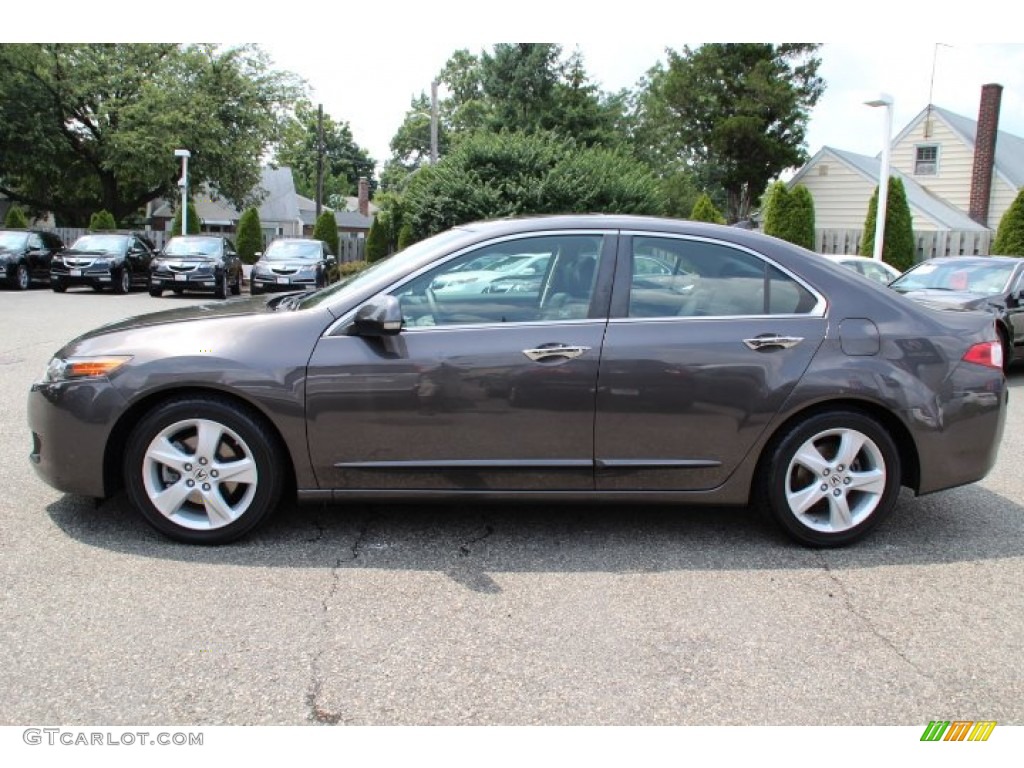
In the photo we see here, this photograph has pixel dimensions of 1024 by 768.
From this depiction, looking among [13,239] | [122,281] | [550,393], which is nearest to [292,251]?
[122,281]

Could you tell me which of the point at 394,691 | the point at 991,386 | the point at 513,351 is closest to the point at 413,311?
the point at 513,351

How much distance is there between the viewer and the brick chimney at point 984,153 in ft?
93.0

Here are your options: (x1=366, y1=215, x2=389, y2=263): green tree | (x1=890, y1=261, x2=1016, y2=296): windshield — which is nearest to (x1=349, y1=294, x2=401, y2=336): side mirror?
(x1=890, y1=261, x2=1016, y2=296): windshield

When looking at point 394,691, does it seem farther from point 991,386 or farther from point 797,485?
point 991,386

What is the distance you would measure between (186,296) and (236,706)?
20741 mm

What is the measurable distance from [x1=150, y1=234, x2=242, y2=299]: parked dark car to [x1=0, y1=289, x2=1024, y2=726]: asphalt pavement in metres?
16.4

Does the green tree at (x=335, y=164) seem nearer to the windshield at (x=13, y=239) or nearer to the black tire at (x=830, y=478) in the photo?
the windshield at (x=13, y=239)

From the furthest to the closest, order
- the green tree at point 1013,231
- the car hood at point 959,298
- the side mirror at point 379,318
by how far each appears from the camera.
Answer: the green tree at point 1013,231
the car hood at point 959,298
the side mirror at point 379,318

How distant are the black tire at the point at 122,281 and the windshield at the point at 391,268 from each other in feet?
Answer: 60.5

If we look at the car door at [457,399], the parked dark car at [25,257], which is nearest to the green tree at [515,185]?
the parked dark car at [25,257]

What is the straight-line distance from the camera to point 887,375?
14.0ft

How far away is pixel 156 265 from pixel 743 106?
27389 millimetres

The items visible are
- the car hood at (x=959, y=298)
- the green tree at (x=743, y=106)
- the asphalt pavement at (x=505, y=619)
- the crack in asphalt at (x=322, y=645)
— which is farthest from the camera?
the green tree at (x=743, y=106)

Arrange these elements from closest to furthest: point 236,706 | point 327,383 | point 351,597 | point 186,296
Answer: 1. point 236,706
2. point 351,597
3. point 327,383
4. point 186,296
